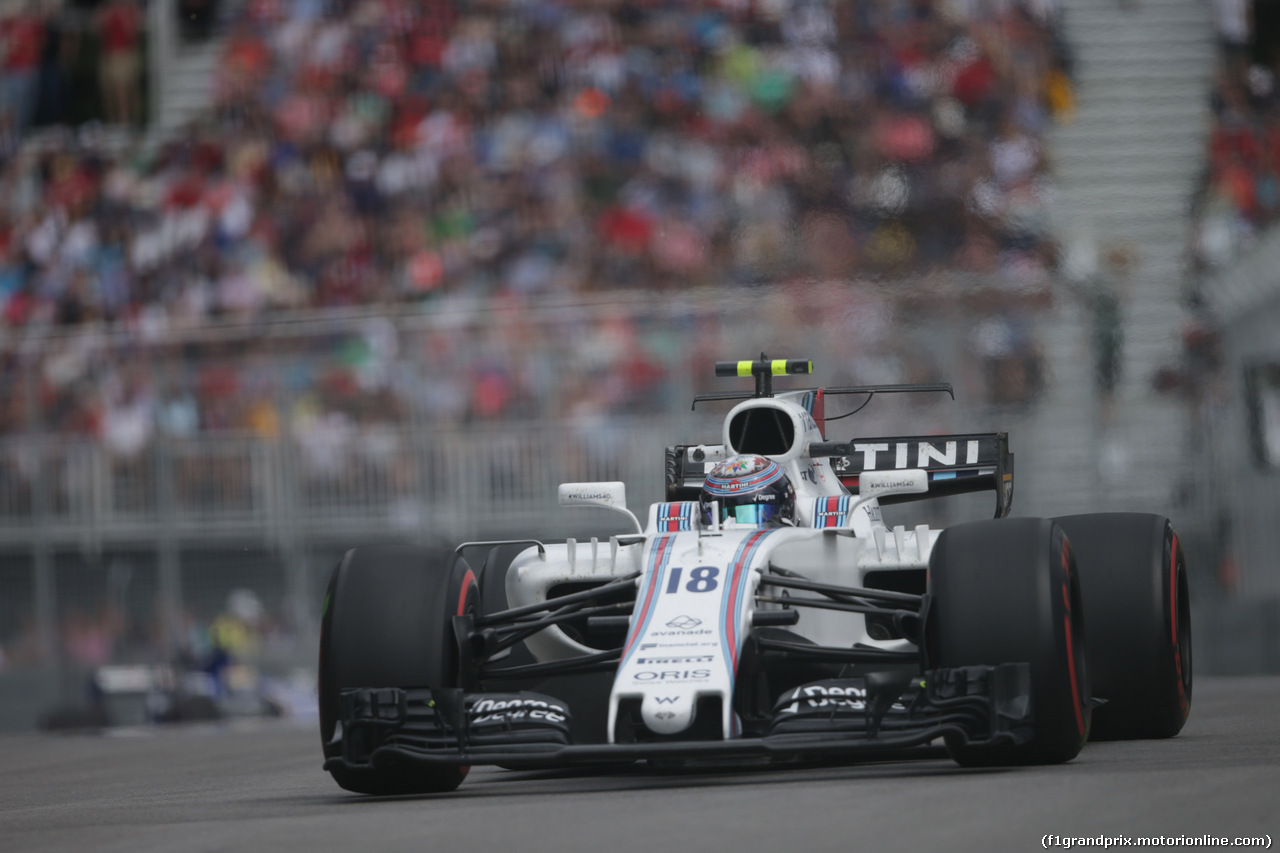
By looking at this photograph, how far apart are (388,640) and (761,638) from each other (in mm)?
1256

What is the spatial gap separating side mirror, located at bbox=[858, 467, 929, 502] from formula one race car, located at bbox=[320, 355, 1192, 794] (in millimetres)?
13

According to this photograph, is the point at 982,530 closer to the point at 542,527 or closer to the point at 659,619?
the point at 659,619

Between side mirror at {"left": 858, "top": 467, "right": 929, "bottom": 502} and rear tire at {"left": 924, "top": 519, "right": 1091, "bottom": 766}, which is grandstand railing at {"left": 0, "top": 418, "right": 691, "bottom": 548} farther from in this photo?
rear tire at {"left": 924, "top": 519, "right": 1091, "bottom": 766}

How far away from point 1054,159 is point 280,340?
6939 millimetres

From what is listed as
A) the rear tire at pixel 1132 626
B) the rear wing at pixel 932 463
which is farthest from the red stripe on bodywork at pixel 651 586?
the rear tire at pixel 1132 626

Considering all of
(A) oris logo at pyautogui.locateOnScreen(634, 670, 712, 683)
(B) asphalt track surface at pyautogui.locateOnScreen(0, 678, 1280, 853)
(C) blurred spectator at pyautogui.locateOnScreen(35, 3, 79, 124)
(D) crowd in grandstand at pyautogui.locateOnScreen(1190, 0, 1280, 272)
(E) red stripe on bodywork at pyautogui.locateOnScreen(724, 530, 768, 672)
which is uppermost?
(C) blurred spectator at pyautogui.locateOnScreen(35, 3, 79, 124)

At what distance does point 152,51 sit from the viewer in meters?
20.8

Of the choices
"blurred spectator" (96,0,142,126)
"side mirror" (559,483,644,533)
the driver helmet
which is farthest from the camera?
"blurred spectator" (96,0,142,126)

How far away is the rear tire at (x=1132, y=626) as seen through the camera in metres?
7.46

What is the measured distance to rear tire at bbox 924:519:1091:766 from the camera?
596cm

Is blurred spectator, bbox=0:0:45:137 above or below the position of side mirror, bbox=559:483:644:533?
above

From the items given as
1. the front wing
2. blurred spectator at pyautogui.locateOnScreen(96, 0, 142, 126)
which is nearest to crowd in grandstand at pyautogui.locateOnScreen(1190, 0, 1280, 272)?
the front wing

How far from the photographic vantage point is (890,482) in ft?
25.0

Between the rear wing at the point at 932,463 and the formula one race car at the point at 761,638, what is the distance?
63 cm
